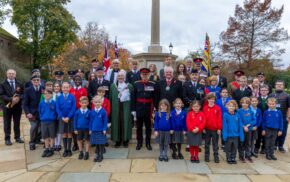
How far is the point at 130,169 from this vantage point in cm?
540

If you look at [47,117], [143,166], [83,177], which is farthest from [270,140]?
[47,117]

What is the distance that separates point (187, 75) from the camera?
25.0 feet

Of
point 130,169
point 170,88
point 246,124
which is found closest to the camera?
point 130,169

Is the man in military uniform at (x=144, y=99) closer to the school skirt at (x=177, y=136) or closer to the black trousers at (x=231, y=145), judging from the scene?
the school skirt at (x=177, y=136)

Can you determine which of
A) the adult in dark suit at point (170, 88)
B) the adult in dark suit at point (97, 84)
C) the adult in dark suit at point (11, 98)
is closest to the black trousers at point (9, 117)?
the adult in dark suit at point (11, 98)

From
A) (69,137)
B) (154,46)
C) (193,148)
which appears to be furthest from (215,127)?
(154,46)

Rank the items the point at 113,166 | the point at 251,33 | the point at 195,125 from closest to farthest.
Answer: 1. the point at 113,166
2. the point at 195,125
3. the point at 251,33

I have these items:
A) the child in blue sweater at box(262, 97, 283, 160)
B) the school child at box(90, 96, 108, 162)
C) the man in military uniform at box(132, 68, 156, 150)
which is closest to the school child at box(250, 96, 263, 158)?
the child in blue sweater at box(262, 97, 283, 160)

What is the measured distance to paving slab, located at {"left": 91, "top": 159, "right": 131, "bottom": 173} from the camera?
17.5 feet

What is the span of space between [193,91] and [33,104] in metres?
3.96

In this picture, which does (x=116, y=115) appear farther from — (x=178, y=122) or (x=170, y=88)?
(x=178, y=122)

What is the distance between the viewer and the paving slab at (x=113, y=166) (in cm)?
532

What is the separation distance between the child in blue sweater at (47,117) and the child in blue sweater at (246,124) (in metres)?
4.21

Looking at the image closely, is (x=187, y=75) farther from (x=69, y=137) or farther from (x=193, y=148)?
(x=69, y=137)
